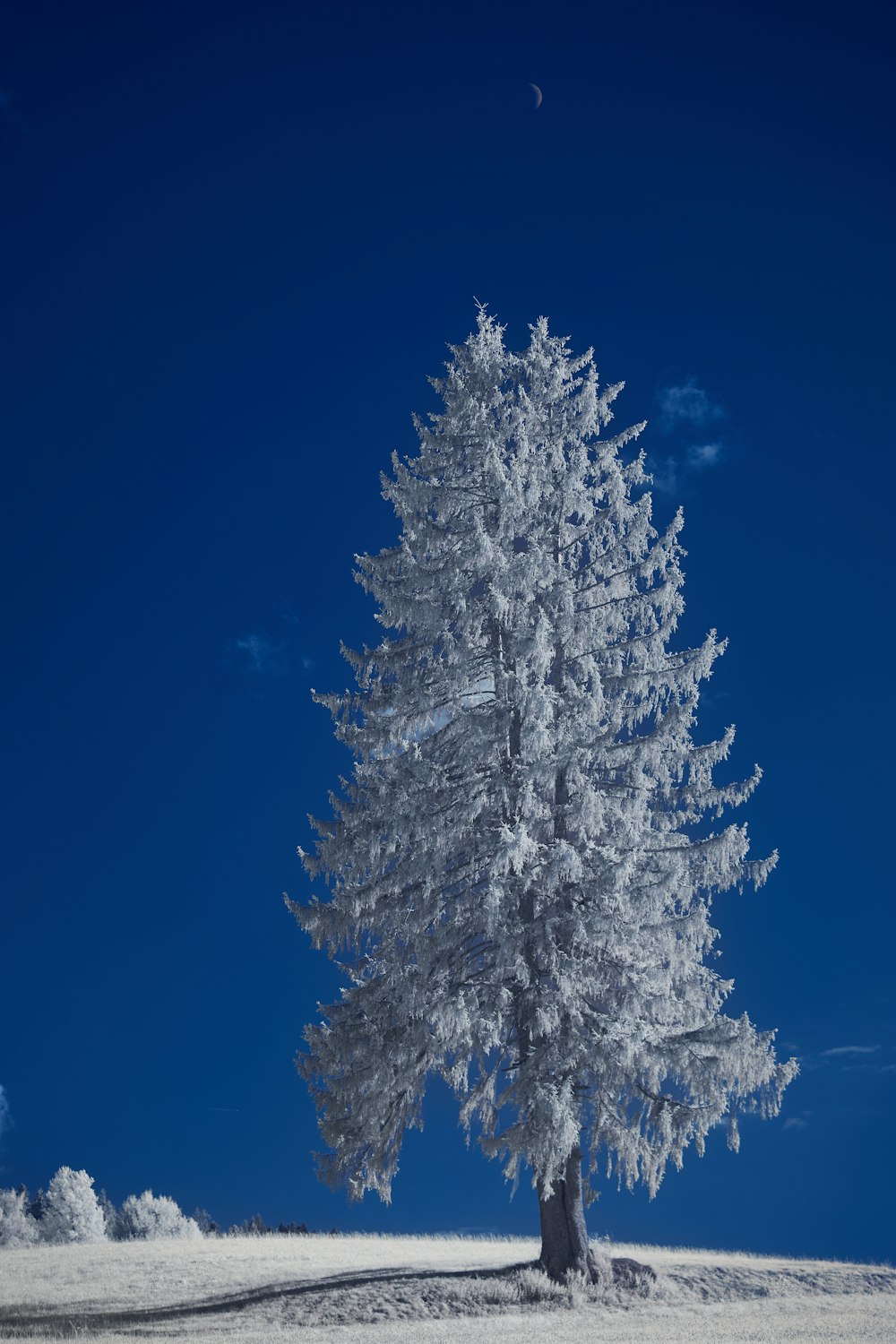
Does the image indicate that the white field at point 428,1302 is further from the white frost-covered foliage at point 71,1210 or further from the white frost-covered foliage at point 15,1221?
the white frost-covered foliage at point 15,1221

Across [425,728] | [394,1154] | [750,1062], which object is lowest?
[394,1154]

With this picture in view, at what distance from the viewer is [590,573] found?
20.3 meters

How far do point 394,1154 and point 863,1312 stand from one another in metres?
7.21

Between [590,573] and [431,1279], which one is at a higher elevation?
[590,573]

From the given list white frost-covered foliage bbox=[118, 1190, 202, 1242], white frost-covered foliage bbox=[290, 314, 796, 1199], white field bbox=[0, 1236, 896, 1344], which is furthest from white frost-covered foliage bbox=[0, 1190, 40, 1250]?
white frost-covered foliage bbox=[290, 314, 796, 1199]

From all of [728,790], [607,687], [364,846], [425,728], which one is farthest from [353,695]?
[728,790]

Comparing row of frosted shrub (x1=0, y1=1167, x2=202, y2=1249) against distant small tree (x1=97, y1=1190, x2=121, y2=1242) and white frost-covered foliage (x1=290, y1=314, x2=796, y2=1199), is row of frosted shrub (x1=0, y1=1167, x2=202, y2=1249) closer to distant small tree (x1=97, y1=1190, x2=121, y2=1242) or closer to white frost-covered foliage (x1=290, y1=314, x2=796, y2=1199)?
distant small tree (x1=97, y1=1190, x2=121, y2=1242)

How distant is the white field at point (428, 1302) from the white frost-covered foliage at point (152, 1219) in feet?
102

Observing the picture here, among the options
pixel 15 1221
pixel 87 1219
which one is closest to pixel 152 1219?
pixel 87 1219

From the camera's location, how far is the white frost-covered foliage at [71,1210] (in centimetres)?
4909

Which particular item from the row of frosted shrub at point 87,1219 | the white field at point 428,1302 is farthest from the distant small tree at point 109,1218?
the white field at point 428,1302

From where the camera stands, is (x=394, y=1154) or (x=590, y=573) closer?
(x=394, y=1154)

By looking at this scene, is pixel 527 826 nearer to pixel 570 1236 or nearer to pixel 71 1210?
pixel 570 1236

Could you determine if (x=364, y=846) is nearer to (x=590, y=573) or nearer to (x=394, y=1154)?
(x=394, y=1154)
